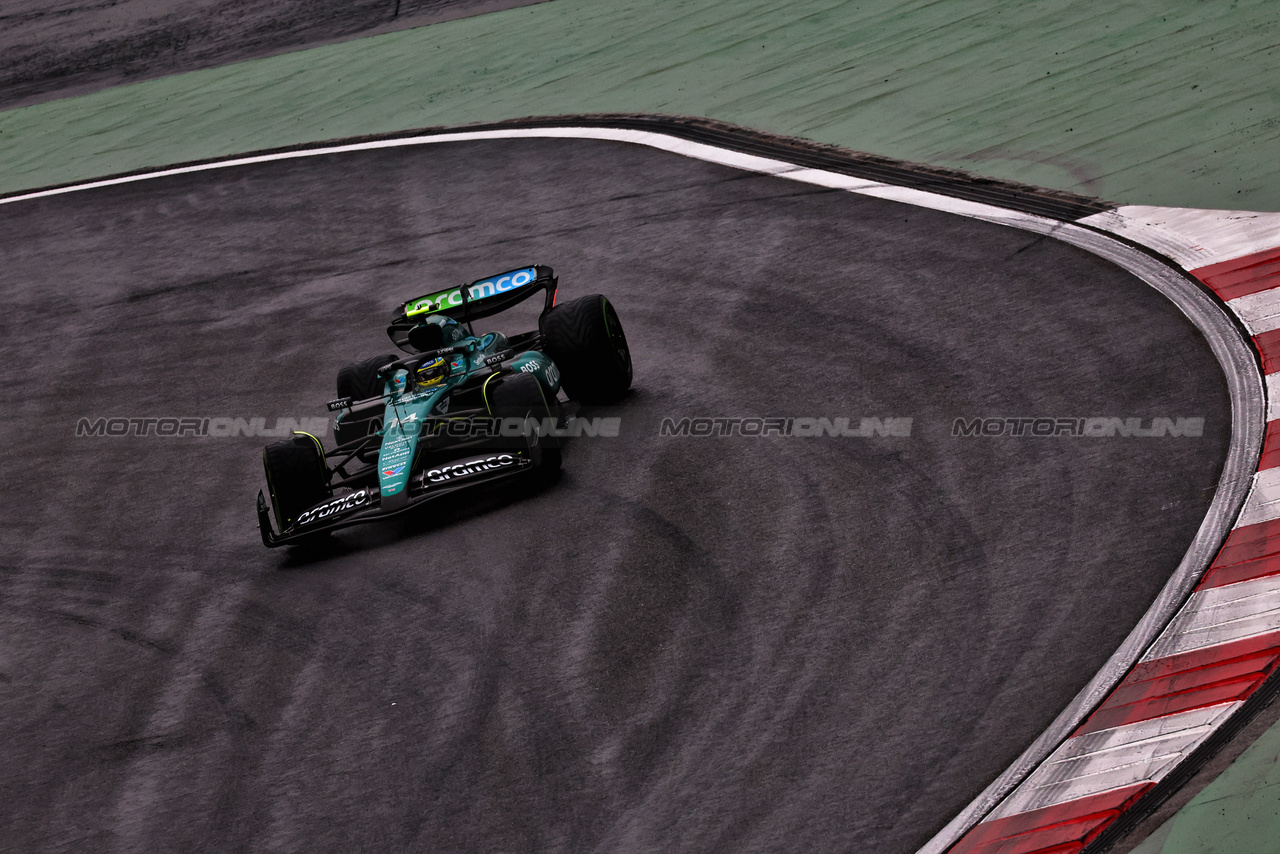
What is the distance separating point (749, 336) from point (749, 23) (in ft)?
26.4

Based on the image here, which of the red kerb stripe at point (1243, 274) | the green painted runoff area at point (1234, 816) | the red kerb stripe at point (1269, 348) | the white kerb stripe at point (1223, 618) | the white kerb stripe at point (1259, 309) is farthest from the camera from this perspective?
the red kerb stripe at point (1243, 274)

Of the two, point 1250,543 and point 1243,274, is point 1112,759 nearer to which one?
point 1250,543

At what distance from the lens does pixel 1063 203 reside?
12.5 metres

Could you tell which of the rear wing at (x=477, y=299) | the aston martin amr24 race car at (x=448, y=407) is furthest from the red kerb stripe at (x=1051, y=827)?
the rear wing at (x=477, y=299)

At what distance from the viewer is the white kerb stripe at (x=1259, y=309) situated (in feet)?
32.7

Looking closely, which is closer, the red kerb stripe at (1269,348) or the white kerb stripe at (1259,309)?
the red kerb stripe at (1269,348)

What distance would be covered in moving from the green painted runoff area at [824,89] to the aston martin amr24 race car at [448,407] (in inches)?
197

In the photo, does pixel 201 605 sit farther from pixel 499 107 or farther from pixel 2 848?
pixel 499 107

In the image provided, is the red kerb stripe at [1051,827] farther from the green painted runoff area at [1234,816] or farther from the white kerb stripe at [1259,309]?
the white kerb stripe at [1259,309]

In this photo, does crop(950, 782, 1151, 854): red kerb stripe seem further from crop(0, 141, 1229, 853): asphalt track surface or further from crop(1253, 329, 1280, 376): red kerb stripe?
crop(1253, 329, 1280, 376): red kerb stripe

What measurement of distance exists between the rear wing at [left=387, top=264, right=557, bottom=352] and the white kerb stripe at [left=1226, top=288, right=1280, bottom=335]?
208 inches

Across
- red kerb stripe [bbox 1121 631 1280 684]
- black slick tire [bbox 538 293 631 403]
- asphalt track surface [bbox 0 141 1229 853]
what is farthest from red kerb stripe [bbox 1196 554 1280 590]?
black slick tire [bbox 538 293 631 403]

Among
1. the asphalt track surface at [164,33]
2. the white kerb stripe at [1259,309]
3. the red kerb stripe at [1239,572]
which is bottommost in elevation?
the red kerb stripe at [1239,572]

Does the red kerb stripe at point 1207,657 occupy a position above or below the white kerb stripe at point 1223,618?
below
